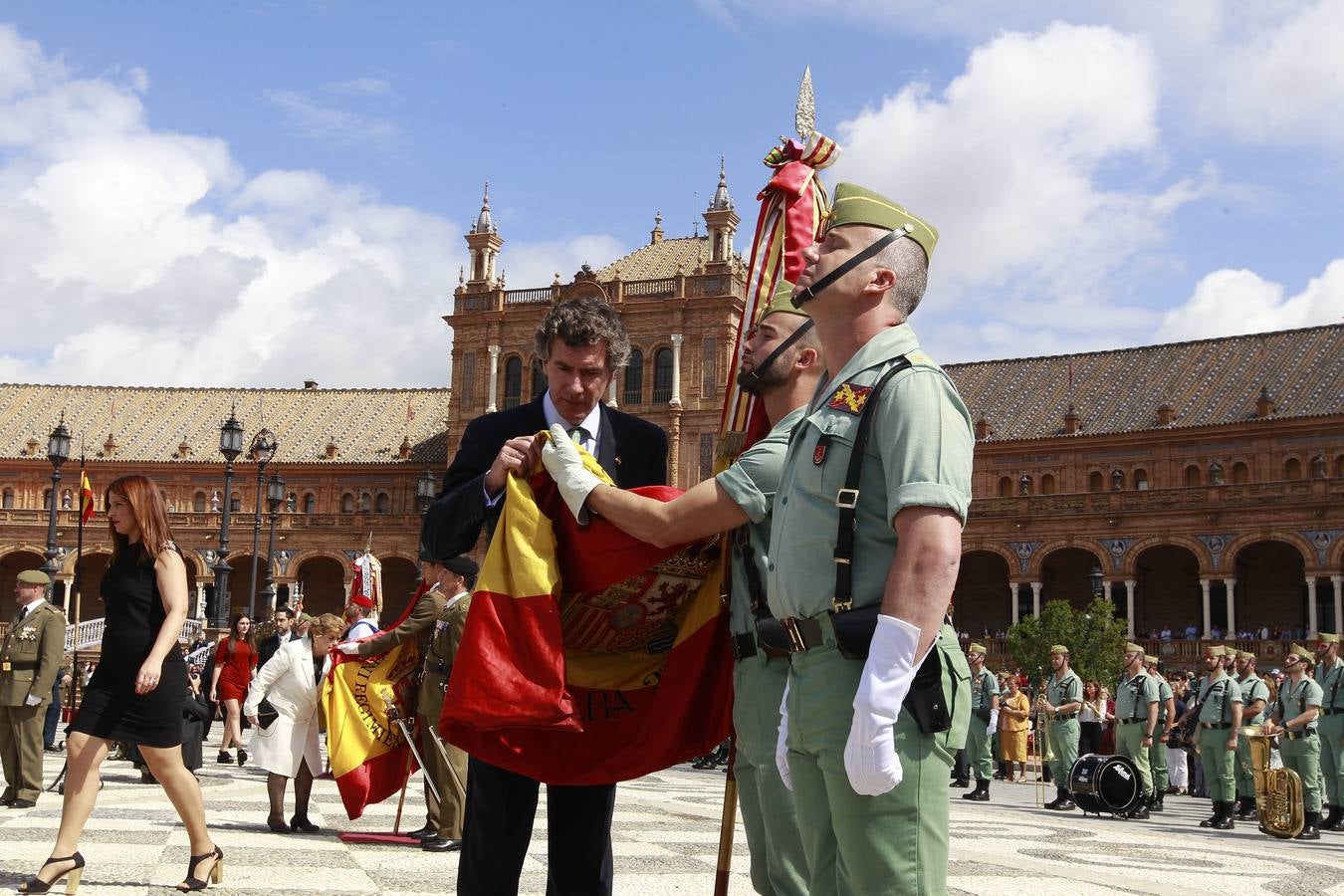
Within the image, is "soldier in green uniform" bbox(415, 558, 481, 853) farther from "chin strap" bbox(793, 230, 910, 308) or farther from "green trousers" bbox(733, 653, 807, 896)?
"chin strap" bbox(793, 230, 910, 308)

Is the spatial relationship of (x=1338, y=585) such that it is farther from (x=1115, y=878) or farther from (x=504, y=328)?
(x=1115, y=878)

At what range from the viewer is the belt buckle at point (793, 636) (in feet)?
10.1

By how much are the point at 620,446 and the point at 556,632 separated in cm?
80

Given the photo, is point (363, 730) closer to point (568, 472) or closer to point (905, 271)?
point (568, 472)

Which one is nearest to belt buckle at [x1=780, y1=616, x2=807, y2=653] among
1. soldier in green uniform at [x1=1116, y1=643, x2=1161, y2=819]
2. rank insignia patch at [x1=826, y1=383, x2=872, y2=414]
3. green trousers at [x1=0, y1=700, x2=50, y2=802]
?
rank insignia patch at [x1=826, y1=383, x2=872, y2=414]

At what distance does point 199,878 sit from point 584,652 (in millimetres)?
2824

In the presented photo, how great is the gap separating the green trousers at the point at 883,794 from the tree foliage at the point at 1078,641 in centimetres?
3381

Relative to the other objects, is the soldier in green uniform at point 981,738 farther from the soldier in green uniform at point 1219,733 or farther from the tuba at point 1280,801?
the tuba at point 1280,801

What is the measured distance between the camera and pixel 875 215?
10.7ft

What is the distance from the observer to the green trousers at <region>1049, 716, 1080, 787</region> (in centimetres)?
1594

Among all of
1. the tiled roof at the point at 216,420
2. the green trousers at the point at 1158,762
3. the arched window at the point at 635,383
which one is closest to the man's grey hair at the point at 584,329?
the green trousers at the point at 1158,762

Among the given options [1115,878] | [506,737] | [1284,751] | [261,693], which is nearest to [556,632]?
[506,737]

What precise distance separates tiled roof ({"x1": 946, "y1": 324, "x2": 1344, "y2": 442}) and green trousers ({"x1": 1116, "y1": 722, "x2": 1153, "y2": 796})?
34893mm

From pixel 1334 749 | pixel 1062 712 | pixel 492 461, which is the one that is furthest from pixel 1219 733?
pixel 492 461
